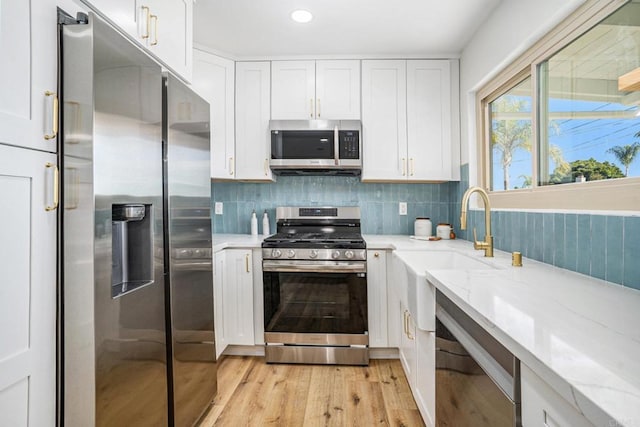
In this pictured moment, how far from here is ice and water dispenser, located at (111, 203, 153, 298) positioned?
4.08ft

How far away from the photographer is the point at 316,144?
2623 millimetres

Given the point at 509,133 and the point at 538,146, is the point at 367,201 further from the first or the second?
the point at 538,146

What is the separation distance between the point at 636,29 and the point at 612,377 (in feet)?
4.38

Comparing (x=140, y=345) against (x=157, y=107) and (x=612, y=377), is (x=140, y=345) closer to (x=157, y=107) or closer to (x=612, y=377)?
(x=157, y=107)

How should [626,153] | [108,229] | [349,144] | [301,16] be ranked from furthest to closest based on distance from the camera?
1. [349,144]
2. [301,16]
3. [626,153]
4. [108,229]

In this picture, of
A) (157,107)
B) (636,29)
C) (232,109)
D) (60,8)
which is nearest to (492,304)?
(636,29)

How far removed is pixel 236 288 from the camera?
2.50m

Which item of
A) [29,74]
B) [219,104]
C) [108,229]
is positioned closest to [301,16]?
[219,104]

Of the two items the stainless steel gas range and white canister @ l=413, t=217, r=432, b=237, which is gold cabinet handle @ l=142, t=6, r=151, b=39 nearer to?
the stainless steel gas range

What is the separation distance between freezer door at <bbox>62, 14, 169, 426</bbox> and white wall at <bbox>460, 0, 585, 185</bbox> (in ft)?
5.87

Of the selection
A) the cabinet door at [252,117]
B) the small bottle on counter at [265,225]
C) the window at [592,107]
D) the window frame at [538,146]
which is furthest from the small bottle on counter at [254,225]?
the window at [592,107]

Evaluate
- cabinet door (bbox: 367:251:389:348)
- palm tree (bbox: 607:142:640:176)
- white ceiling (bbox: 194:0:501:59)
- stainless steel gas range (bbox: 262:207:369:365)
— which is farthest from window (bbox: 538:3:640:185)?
stainless steel gas range (bbox: 262:207:369:365)

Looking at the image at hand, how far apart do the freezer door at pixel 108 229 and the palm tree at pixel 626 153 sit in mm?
1826

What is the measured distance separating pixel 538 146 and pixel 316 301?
1.70 metres
